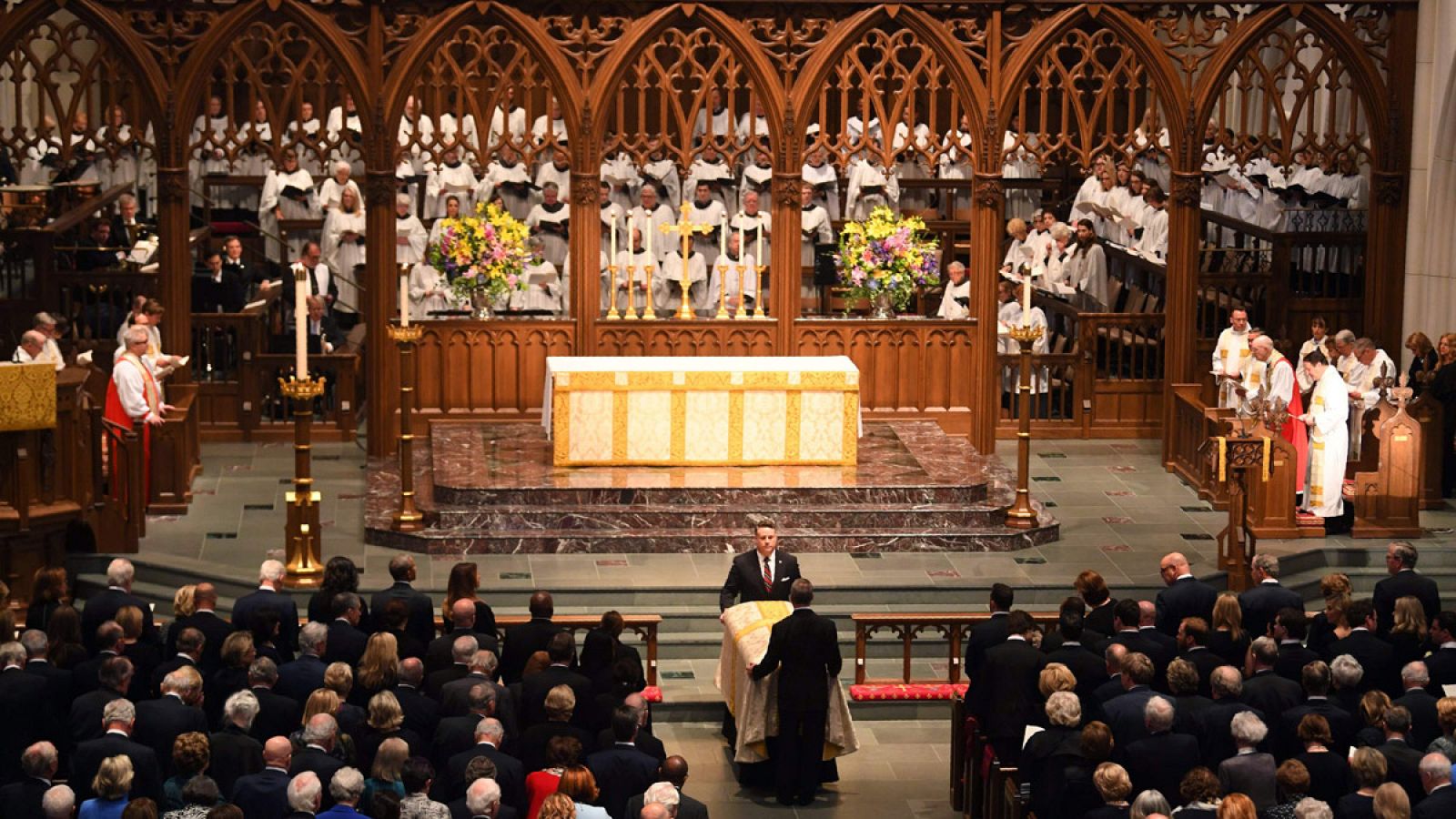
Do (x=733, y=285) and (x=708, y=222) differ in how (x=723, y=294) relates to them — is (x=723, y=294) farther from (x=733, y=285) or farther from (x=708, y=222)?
(x=708, y=222)

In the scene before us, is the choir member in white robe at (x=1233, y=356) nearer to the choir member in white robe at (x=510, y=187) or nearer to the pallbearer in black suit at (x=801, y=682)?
the pallbearer in black suit at (x=801, y=682)

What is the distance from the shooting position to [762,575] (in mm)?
15016

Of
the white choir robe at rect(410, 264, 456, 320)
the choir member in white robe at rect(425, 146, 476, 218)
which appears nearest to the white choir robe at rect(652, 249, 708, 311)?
the white choir robe at rect(410, 264, 456, 320)

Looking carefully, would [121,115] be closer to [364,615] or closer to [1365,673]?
[364,615]

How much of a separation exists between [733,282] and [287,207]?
5213 mm

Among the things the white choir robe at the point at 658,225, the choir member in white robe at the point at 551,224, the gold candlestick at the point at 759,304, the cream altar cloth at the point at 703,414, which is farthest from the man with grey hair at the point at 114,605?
the choir member in white robe at the point at 551,224

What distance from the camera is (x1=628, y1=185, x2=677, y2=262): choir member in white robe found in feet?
74.6

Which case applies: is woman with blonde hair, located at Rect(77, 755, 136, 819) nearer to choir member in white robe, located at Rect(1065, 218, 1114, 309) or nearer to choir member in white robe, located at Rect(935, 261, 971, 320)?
choir member in white robe, located at Rect(935, 261, 971, 320)

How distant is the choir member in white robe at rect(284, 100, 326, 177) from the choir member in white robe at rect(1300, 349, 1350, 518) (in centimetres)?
873

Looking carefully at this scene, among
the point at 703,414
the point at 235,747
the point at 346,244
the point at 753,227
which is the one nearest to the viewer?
the point at 235,747

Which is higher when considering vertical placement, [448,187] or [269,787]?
[448,187]

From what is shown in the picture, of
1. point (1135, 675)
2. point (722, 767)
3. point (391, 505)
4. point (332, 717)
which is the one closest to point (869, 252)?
point (391, 505)

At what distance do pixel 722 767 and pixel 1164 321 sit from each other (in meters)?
8.97

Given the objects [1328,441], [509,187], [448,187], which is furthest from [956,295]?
[448,187]
